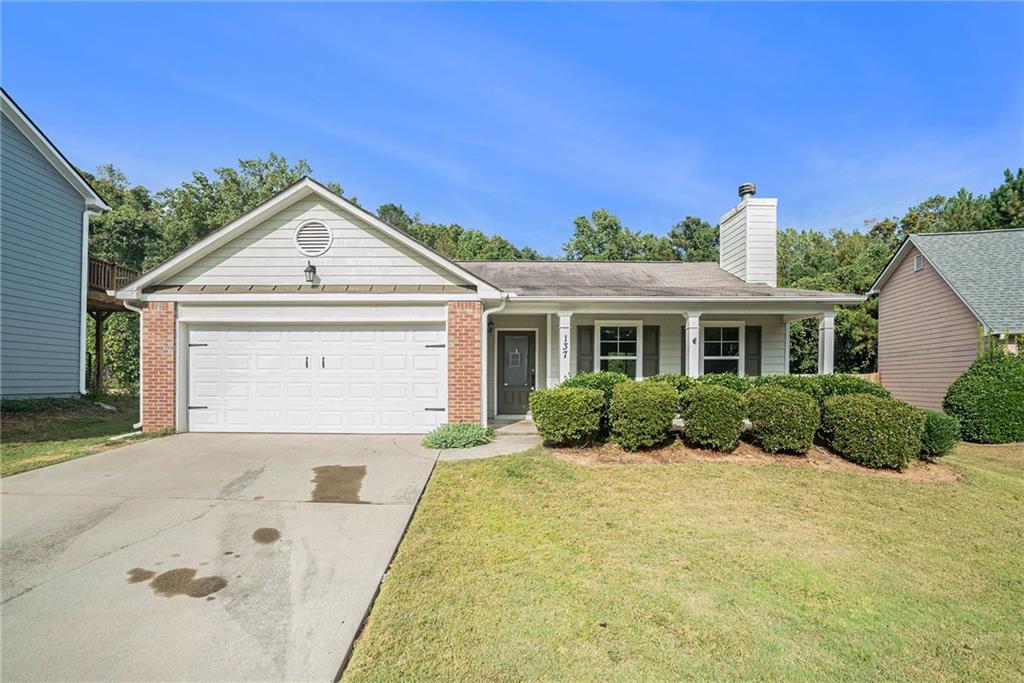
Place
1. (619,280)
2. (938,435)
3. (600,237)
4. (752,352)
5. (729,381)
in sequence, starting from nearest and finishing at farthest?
(938,435) → (729,381) → (752,352) → (619,280) → (600,237)

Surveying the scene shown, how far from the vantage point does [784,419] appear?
6.78 m

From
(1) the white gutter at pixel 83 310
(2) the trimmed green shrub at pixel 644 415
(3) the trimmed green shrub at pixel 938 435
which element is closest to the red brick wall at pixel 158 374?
(1) the white gutter at pixel 83 310

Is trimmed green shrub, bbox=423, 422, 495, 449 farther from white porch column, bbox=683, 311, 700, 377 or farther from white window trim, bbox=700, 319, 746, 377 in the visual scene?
white window trim, bbox=700, 319, 746, 377

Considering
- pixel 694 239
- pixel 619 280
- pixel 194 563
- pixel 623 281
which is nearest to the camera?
pixel 194 563

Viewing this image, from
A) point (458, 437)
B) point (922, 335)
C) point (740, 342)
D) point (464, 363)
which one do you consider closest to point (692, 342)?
point (740, 342)

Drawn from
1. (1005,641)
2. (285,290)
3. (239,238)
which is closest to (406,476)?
(285,290)

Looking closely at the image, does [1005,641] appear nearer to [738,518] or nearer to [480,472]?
[738,518]

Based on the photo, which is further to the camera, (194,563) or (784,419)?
(784,419)

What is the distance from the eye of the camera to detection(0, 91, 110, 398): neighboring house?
33.2 feet

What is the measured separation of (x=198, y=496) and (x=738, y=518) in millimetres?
5802

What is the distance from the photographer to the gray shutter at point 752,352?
1094 centimetres

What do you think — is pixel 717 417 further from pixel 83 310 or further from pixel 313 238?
pixel 83 310

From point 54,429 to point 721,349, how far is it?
14.3m

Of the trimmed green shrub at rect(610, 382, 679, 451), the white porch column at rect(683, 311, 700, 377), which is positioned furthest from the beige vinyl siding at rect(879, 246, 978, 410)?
the trimmed green shrub at rect(610, 382, 679, 451)
